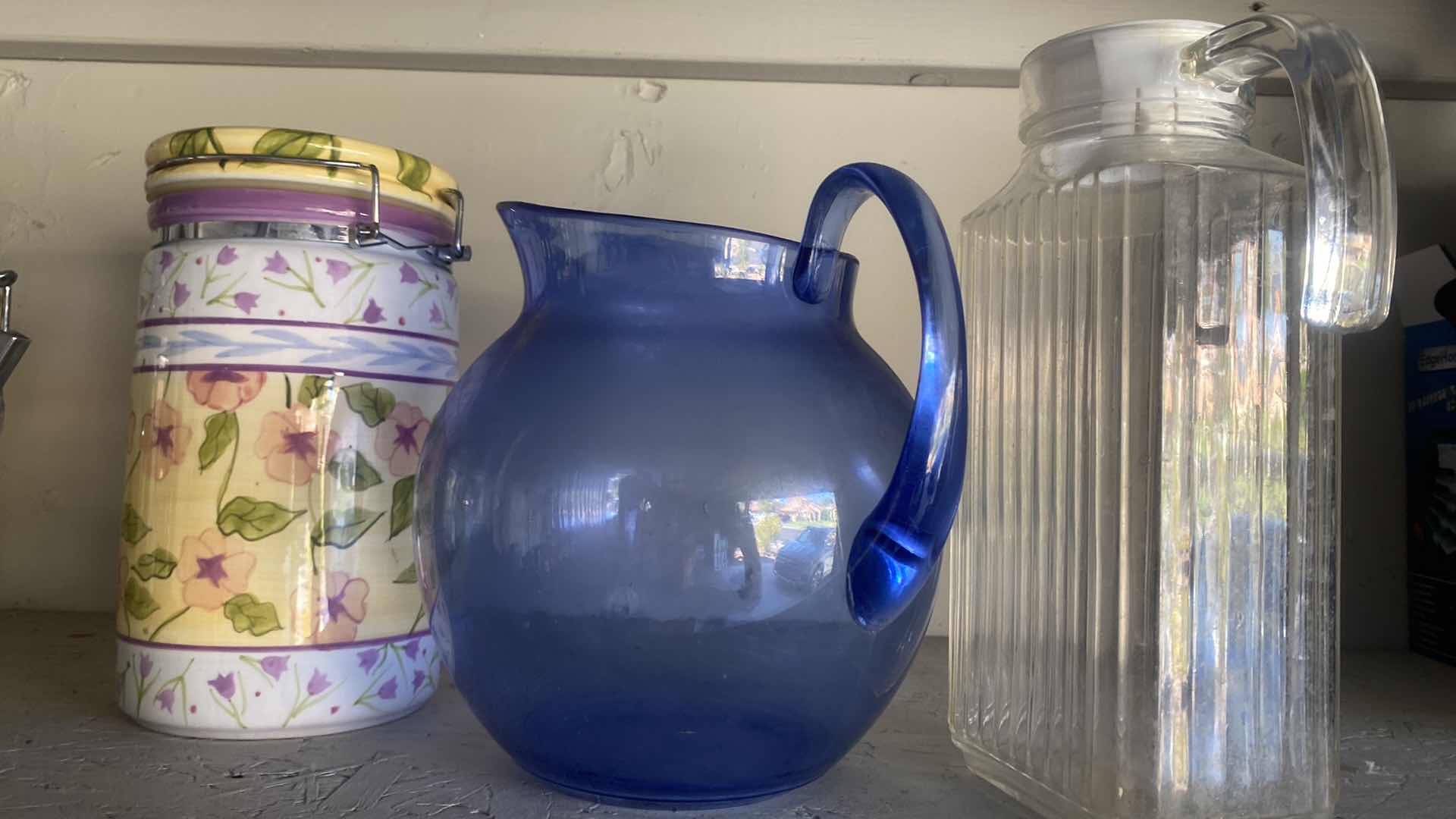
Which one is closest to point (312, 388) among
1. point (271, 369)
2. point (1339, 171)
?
point (271, 369)

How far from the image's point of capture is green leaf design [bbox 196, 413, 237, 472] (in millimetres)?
418

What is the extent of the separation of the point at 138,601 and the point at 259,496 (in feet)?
0.22

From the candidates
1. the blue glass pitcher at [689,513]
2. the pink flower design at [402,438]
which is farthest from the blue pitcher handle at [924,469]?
the pink flower design at [402,438]

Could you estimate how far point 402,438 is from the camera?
447 mm

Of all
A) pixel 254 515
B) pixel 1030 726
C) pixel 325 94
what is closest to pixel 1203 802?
pixel 1030 726

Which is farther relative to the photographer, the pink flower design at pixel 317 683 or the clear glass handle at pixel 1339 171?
the pink flower design at pixel 317 683

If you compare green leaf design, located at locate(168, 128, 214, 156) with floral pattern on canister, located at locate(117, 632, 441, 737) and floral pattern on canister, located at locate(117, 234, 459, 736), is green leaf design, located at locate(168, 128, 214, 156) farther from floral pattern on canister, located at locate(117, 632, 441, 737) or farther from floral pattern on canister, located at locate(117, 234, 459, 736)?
floral pattern on canister, located at locate(117, 632, 441, 737)

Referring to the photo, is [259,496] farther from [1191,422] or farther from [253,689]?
[1191,422]

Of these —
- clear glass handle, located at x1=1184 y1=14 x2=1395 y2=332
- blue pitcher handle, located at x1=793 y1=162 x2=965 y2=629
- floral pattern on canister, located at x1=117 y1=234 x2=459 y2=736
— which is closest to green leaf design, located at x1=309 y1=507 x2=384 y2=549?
floral pattern on canister, located at x1=117 y1=234 x2=459 y2=736

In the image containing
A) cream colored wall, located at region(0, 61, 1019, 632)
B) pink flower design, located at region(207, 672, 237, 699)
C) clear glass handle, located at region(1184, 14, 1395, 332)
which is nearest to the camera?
clear glass handle, located at region(1184, 14, 1395, 332)

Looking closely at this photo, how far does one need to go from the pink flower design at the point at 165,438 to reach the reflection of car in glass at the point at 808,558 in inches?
9.8

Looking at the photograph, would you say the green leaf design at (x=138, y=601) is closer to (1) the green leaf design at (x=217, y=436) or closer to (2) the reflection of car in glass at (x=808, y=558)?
(1) the green leaf design at (x=217, y=436)

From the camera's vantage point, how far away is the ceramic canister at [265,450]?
42cm

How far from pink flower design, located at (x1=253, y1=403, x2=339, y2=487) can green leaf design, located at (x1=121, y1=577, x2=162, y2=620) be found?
0.23 feet
